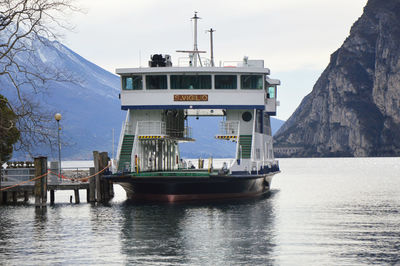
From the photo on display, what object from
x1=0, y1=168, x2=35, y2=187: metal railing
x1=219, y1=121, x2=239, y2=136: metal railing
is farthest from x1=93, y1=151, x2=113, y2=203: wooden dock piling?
x1=219, y1=121, x2=239, y2=136: metal railing

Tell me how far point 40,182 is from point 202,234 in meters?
16.4

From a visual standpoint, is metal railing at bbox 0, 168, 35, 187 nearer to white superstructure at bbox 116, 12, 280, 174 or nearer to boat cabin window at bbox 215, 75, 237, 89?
white superstructure at bbox 116, 12, 280, 174

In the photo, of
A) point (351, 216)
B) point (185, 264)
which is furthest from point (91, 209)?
point (185, 264)

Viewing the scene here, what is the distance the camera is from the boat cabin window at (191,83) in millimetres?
49438

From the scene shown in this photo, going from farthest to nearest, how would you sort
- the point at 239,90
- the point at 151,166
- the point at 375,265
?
1. the point at 151,166
2. the point at 239,90
3. the point at 375,265

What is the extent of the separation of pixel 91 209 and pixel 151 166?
30.1ft

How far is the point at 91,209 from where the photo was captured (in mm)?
45375

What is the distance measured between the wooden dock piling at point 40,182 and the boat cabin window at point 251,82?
50.2ft

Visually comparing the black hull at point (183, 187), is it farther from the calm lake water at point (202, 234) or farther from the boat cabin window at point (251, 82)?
the boat cabin window at point (251, 82)

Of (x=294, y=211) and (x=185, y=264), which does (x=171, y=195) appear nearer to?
(x=294, y=211)

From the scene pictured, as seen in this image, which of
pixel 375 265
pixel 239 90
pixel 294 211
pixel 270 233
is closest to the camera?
pixel 375 265

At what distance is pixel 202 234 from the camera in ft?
103

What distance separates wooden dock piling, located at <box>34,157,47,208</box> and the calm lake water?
3.29 ft

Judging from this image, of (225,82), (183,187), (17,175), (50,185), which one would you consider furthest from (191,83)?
(17,175)
